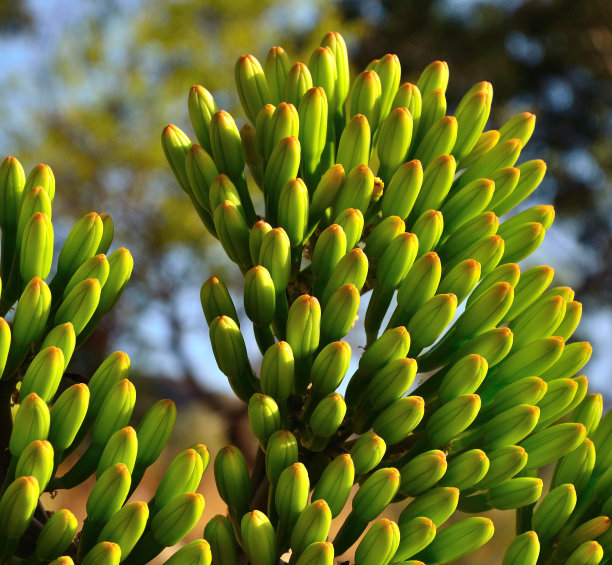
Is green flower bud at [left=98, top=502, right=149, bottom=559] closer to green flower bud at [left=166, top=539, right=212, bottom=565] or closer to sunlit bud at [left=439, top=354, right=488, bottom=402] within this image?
green flower bud at [left=166, top=539, right=212, bottom=565]

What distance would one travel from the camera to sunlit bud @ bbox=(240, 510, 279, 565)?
0.36 metres

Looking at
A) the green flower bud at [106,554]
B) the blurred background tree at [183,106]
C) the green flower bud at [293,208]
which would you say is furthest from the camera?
the blurred background tree at [183,106]

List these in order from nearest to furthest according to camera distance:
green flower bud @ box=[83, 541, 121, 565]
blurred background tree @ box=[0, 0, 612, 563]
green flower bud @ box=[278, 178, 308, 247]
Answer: green flower bud @ box=[83, 541, 121, 565], green flower bud @ box=[278, 178, 308, 247], blurred background tree @ box=[0, 0, 612, 563]

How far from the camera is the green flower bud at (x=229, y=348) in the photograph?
41 centimetres

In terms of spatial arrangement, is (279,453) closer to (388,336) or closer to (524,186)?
(388,336)

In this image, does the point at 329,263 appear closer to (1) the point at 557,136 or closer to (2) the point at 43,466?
(2) the point at 43,466

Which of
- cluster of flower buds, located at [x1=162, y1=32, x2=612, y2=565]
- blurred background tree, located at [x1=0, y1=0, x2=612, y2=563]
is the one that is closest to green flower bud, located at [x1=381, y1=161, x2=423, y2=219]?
cluster of flower buds, located at [x1=162, y1=32, x2=612, y2=565]

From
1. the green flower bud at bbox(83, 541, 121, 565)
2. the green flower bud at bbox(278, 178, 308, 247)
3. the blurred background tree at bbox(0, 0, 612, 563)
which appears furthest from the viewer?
the blurred background tree at bbox(0, 0, 612, 563)

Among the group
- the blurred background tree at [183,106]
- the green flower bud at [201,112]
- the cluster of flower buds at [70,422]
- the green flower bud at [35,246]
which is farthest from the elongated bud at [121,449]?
the blurred background tree at [183,106]

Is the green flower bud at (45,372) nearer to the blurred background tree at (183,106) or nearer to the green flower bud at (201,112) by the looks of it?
the green flower bud at (201,112)

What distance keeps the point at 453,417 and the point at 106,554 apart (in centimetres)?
18

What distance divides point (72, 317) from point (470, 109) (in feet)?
0.92

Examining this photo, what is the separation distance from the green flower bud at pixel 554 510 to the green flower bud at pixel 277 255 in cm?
19

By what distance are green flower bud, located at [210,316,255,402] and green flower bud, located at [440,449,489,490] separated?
0.40ft
